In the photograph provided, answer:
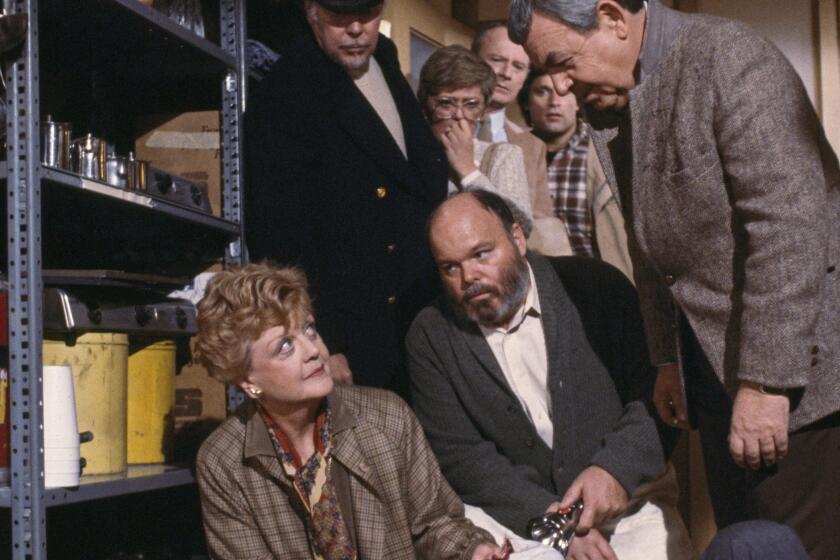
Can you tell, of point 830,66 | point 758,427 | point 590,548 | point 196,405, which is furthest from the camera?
point 830,66

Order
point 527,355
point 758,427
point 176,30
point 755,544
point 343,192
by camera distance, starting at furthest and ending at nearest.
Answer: point 343,192 < point 176,30 < point 527,355 < point 758,427 < point 755,544

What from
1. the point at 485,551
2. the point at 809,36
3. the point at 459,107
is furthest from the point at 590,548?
the point at 809,36

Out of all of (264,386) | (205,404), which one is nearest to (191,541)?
(205,404)

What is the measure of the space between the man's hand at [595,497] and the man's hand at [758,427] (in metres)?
0.66

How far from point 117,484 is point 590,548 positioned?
1.10 m

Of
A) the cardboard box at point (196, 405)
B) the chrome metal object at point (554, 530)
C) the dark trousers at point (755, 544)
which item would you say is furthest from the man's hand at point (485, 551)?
the cardboard box at point (196, 405)

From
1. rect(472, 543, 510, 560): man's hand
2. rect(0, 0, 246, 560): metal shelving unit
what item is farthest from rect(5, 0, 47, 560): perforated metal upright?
rect(472, 543, 510, 560): man's hand

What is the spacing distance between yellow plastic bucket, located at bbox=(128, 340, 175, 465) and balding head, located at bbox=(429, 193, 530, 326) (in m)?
0.82

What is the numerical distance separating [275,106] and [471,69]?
1.98ft

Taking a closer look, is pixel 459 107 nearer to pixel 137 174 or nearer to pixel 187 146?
pixel 187 146

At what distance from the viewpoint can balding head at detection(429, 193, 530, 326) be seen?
109 inches

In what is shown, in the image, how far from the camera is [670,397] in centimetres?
241

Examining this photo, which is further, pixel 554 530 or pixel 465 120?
pixel 465 120

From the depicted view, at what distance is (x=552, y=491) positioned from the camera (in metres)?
2.71
